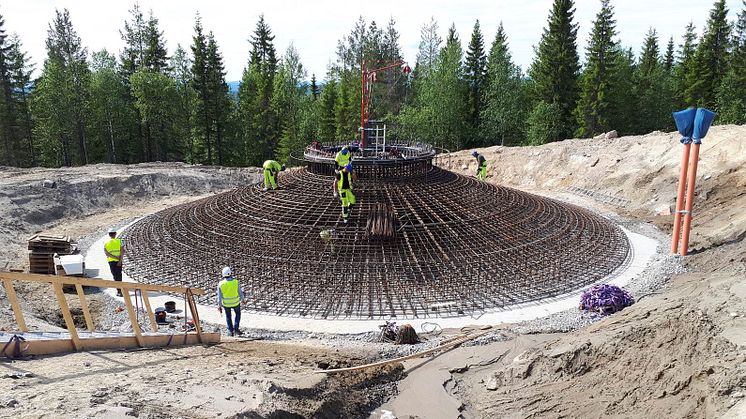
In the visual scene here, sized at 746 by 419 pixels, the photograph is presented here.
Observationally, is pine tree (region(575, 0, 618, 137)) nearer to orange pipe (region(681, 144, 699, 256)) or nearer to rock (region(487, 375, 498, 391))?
orange pipe (region(681, 144, 699, 256))

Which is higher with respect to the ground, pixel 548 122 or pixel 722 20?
pixel 722 20

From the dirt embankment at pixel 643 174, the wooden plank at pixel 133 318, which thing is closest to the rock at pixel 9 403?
the wooden plank at pixel 133 318

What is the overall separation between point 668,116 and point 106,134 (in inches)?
1939

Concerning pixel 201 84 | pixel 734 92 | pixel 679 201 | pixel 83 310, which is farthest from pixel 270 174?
pixel 734 92

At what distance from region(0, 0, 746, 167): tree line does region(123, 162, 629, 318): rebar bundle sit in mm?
25471

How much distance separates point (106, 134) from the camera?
39.2 meters

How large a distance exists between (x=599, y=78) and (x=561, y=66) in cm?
327

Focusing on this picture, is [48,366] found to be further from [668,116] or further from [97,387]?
[668,116]

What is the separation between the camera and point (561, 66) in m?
41.8

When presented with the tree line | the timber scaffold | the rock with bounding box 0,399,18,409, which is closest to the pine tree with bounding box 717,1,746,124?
the tree line

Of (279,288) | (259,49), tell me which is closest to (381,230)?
(279,288)

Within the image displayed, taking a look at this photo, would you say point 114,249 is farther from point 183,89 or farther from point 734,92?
point 734,92

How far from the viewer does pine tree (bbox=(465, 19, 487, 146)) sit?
45.7 meters

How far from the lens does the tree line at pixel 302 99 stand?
36531 millimetres
